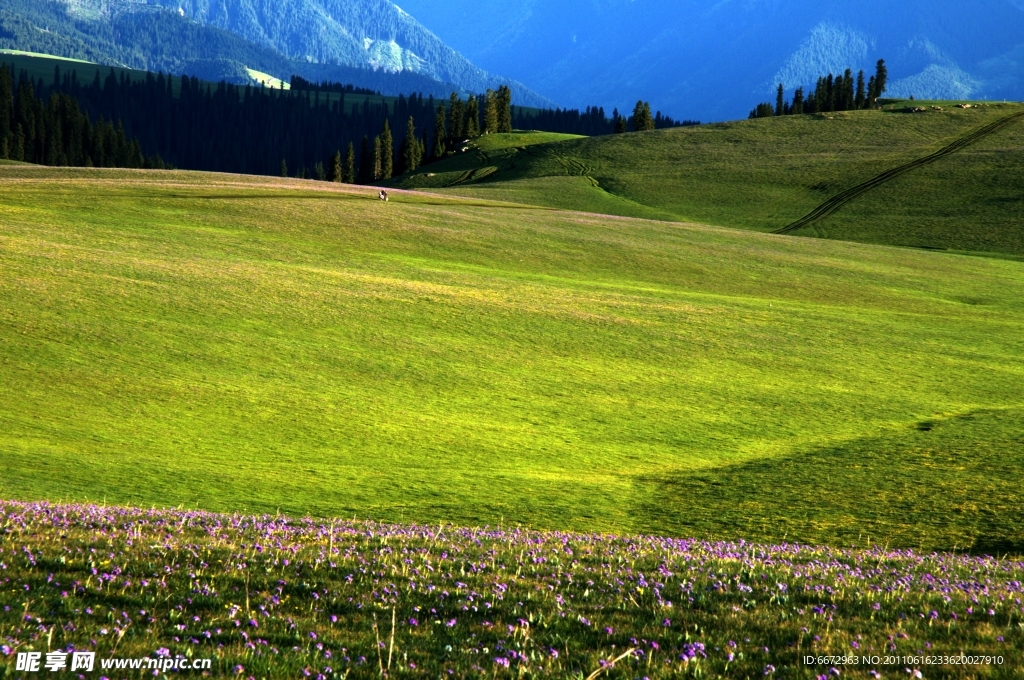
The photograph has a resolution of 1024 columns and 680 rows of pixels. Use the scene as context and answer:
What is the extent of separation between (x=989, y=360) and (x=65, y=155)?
595 feet

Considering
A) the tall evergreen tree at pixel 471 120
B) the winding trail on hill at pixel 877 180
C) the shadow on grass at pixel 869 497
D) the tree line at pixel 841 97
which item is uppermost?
the tree line at pixel 841 97

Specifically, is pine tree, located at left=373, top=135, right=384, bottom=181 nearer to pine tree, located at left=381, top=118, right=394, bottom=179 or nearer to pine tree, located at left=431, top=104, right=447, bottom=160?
pine tree, located at left=381, top=118, right=394, bottom=179

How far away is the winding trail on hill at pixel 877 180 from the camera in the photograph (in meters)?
107

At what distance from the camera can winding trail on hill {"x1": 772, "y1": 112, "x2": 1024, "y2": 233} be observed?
107 meters

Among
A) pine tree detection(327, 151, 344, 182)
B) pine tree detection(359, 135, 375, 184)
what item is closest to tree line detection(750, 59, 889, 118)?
pine tree detection(359, 135, 375, 184)

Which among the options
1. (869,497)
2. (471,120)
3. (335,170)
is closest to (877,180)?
(471,120)

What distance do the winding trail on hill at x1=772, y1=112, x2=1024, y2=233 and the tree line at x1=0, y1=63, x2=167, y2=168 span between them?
474ft

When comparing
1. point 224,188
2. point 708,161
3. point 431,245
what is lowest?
point 431,245

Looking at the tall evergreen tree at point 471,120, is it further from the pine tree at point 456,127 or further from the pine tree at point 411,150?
the pine tree at point 411,150

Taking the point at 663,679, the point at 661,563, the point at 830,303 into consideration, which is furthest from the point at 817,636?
the point at 830,303

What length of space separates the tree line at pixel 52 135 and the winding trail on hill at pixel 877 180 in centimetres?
14446

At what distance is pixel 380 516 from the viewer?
20.7 metres

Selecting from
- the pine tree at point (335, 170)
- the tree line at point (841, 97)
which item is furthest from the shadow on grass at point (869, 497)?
the tree line at point (841, 97)

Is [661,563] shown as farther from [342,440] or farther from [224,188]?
[224,188]
